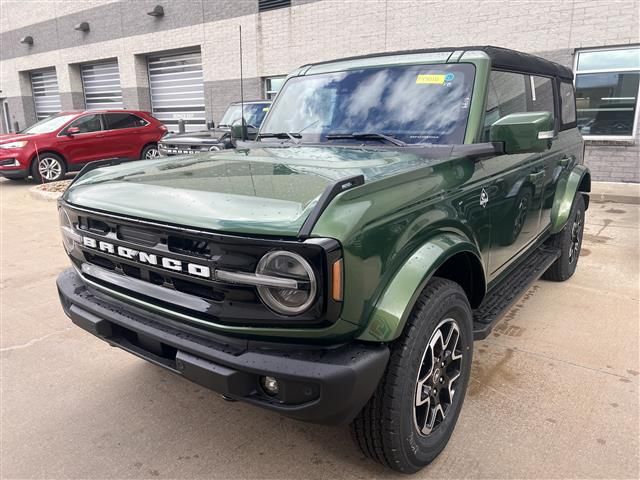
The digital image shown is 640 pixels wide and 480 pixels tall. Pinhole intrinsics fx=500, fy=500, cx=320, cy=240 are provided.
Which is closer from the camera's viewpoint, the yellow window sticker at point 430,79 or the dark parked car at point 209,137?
the yellow window sticker at point 430,79

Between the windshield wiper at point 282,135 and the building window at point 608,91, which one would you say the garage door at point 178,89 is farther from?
the windshield wiper at point 282,135

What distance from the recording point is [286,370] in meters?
1.77

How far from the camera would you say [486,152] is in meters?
2.74

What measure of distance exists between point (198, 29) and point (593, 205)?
41.2 ft

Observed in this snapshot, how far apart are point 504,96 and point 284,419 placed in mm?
2382

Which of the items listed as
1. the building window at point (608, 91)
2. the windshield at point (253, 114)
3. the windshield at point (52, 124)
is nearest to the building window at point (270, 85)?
the windshield at point (253, 114)

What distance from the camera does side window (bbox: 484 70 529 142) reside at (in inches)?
116

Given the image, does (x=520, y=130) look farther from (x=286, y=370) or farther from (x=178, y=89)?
(x=178, y=89)

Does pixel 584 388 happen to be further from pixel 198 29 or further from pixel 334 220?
pixel 198 29

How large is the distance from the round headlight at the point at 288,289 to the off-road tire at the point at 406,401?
1.55ft

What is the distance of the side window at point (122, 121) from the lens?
39.9ft

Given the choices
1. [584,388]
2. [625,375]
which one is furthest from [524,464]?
[625,375]

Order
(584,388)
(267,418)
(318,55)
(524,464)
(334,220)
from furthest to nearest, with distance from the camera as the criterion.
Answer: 1. (318,55)
2. (584,388)
3. (267,418)
4. (524,464)
5. (334,220)

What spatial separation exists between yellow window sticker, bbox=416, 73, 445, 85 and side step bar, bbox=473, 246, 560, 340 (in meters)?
1.35
